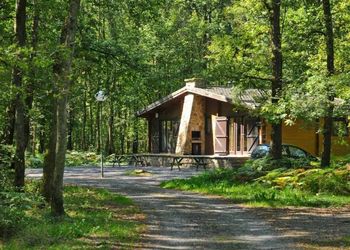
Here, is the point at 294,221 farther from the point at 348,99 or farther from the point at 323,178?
the point at 348,99

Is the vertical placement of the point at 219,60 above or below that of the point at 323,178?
above

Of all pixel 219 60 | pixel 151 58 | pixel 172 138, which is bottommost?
pixel 172 138

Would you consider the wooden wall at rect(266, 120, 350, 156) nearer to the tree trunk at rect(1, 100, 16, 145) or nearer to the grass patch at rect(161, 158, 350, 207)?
the grass patch at rect(161, 158, 350, 207)

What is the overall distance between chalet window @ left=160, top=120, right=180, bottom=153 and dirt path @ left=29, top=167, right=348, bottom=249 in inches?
685

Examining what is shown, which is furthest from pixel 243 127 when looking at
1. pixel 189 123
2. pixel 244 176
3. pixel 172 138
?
pixel 244 176

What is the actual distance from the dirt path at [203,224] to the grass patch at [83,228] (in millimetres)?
388

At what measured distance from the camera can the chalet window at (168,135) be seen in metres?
34.4

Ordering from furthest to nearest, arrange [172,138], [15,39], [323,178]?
[172,138] < [323,178] < [15,39]

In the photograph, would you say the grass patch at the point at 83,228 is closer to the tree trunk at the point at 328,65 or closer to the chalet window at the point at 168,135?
the tree trunk at the point at 328,65

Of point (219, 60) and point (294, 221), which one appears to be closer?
point (294, 221)

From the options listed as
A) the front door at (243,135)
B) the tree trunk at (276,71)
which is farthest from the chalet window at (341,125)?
the front door at (243,135)

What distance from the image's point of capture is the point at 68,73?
1088 cm

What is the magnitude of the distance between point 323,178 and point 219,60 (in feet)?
21.0

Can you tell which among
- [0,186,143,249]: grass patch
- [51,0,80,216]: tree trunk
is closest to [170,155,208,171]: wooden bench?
[0,186,143,249]: grass patch
